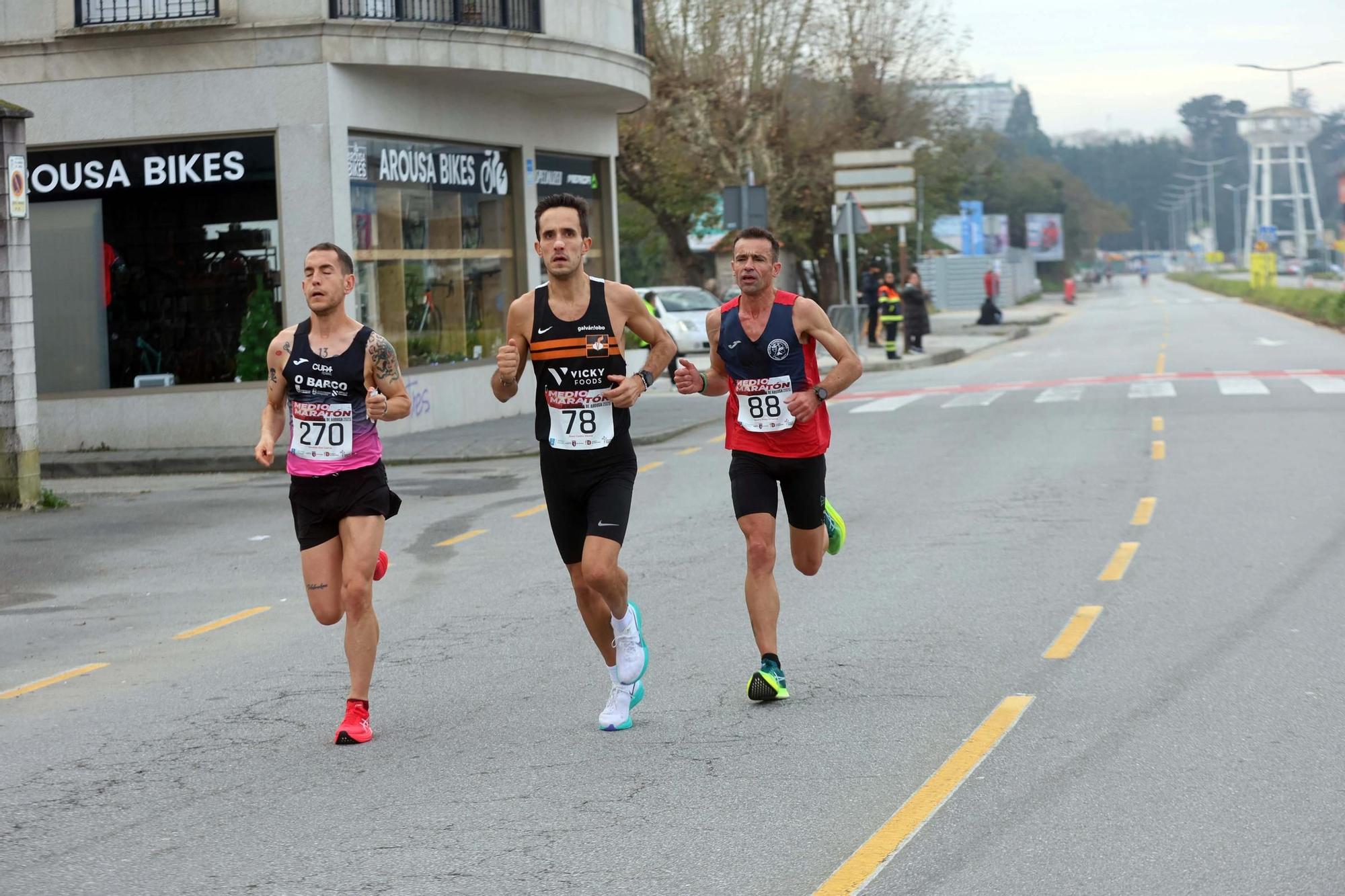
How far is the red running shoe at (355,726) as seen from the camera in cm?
682

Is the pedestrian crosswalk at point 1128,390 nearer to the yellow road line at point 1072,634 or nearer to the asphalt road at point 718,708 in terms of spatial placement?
the asphalt road at point 718,708

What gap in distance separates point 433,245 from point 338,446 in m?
15.9

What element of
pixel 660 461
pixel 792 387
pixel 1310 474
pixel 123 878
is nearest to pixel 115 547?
pixel 660 461

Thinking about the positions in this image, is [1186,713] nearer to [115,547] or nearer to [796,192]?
[115,547]

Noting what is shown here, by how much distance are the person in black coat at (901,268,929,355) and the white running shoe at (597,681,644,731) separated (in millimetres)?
30180

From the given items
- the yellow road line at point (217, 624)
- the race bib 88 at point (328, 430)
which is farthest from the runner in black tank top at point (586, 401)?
the yellow road line at point (217, 624)

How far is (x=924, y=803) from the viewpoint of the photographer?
5.70m

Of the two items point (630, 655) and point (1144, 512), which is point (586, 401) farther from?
point (1144, 512)

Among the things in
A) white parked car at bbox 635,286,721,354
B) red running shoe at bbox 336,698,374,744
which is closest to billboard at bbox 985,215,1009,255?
white parked car at bbox 635,286,721,354

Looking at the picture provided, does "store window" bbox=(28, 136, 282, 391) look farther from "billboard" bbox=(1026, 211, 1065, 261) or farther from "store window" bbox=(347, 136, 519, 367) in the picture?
"billboard" bbox=(1026, 211, 1065, 261)

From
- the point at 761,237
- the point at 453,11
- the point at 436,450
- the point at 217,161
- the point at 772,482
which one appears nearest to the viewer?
the point at 761,237

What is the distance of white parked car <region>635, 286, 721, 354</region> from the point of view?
122ft

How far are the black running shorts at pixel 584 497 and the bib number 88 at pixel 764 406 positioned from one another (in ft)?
2.05

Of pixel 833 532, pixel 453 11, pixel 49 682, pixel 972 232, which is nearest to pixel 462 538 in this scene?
pixel 49 682
